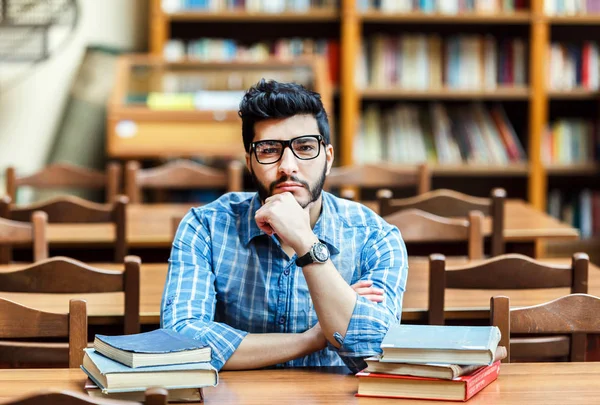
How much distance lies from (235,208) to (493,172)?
3.56 meters

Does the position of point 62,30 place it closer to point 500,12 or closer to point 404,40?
point 404,40

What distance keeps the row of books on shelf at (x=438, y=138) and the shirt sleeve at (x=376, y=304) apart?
3400 millimetres

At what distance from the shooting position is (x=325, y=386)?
1.66 m

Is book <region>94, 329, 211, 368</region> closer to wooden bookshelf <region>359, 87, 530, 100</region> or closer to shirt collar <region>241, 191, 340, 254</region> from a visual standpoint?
shirt collar <region>241, 191, 340, 254</region>

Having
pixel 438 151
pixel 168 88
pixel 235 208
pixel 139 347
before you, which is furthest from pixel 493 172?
pixel 139 347

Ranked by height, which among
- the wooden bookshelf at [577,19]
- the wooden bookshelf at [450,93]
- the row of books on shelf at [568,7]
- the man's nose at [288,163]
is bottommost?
the man's nose at [288,163]

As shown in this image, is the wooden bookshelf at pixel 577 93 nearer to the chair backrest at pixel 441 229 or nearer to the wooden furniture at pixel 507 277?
the chair backrest at pixel 441 229

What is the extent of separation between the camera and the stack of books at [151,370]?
151cm

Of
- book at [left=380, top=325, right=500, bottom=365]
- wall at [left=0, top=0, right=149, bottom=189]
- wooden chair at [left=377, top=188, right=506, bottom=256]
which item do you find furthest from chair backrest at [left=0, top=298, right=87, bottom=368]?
wall at [left=0, top=0, right=149, bottom=189]

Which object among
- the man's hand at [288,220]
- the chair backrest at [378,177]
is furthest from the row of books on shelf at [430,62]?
the man's hand at [288,220]

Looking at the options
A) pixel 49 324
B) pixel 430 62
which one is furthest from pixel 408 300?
pixel 430 62

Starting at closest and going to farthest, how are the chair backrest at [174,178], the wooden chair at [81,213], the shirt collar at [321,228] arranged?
the shirt collar at [321,228] < the wooden chair at [81,213] < the chair backrest at [174,178]

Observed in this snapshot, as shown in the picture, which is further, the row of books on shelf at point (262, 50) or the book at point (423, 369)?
the row of books on shelf at point (262, 50)

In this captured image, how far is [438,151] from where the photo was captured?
546cm
